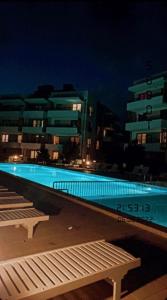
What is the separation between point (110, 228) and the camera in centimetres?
642

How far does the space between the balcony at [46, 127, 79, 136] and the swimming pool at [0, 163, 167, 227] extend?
16.0m

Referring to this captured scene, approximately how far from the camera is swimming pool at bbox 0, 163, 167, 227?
11031 mm

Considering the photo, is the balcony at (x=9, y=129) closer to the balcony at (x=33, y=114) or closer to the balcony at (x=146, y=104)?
the balcony at (x=33, y=114)

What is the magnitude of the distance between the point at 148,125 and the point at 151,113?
287cm

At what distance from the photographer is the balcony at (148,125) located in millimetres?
28841

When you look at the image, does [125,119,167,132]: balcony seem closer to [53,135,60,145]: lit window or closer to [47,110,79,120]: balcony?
[47,110,79,120]: balcony

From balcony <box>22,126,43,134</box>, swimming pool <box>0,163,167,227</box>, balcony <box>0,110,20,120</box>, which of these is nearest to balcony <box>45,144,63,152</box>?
balcony <box>22,126,43,134</box>

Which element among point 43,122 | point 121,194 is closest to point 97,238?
point 121,194

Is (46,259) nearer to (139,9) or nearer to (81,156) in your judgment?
(139,9)

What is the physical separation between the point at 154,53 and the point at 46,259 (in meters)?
36.5

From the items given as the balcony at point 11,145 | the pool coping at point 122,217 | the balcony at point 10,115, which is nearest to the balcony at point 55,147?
the balcony at point 11,145

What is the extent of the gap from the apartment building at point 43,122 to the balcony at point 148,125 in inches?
289

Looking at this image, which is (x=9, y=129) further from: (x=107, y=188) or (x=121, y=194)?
(x=121, y=194)

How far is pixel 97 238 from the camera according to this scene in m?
5.68
